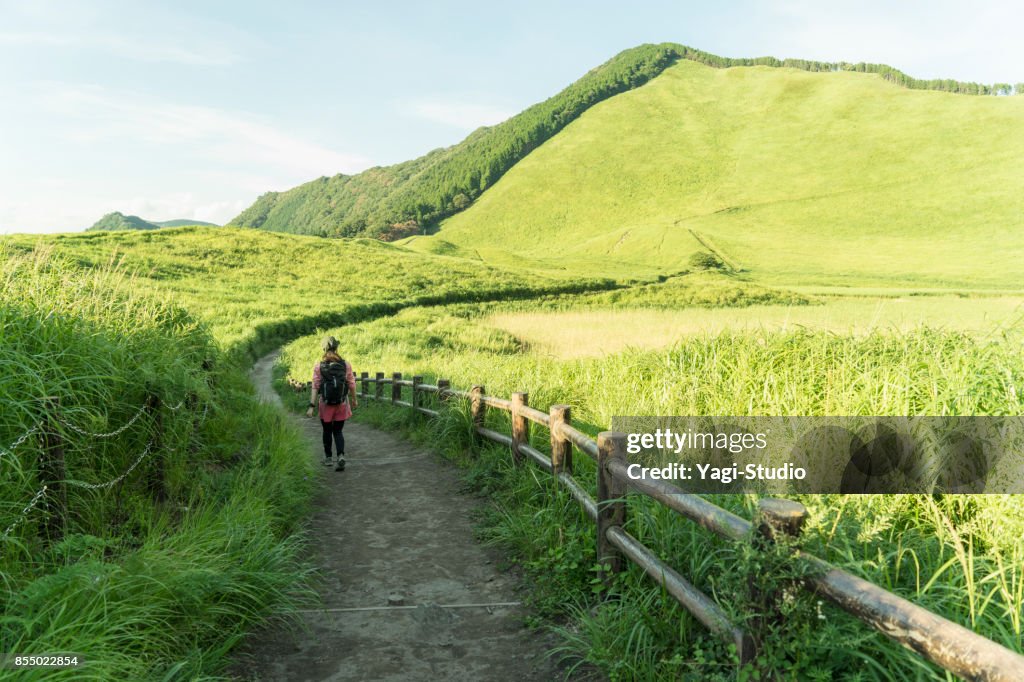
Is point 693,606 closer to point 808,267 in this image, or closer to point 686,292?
point 686,292

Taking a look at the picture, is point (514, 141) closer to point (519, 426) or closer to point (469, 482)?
point (469, 482)

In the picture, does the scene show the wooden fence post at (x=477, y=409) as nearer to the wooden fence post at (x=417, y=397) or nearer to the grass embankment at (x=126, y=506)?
the grass embankment at (x=126, y=506)

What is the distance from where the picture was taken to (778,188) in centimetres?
11212

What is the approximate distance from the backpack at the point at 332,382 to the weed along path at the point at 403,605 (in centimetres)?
159

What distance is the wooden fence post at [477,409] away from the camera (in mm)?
9148

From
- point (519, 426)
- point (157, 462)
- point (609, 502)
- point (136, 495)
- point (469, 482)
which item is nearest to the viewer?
point (609, 502)

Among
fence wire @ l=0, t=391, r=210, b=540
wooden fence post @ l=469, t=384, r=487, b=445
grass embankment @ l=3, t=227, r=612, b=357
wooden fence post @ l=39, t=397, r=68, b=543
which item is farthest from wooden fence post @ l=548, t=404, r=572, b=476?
grass embankment @ l=3, t=227, r=612, b=357

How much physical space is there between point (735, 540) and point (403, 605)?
3.05 metres

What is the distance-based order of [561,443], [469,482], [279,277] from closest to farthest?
[561,443], [469,482], [279,277]

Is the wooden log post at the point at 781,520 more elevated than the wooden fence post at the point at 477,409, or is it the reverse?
the wooden log post at the point at 781,520

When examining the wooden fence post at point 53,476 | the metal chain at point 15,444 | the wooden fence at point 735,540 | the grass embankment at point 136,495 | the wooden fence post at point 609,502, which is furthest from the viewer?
the wooden fence post at point 609,502

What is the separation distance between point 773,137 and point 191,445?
483ft

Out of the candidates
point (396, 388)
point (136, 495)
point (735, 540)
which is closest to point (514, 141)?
point (396, 388)

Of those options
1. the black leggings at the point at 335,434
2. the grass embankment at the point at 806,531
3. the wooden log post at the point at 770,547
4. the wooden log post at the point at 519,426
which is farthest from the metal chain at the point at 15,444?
the black leggings at the point at 335,434
